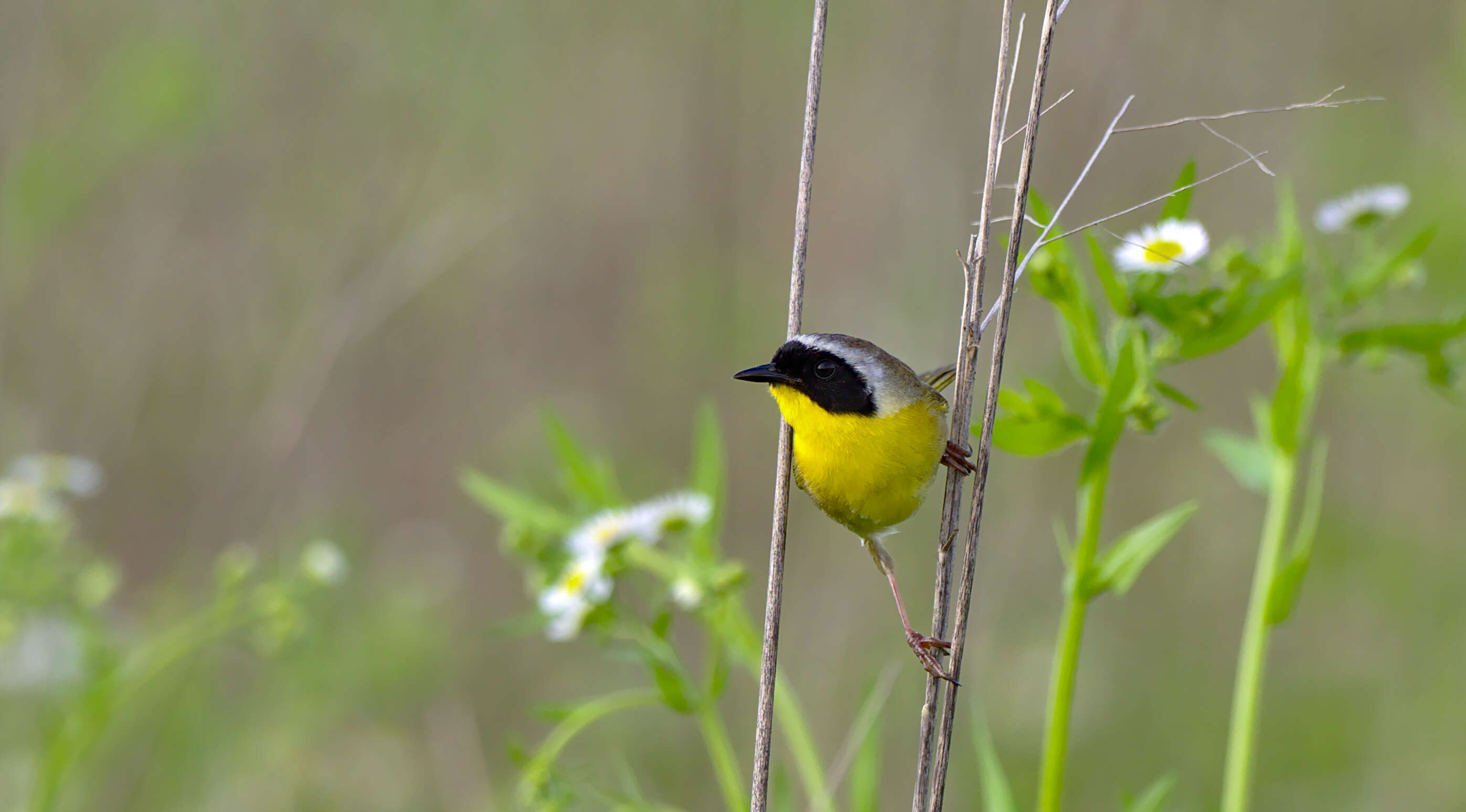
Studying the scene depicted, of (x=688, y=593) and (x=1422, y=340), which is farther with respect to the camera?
(x=688, y=593)

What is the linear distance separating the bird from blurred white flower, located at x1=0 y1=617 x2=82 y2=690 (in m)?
1.59

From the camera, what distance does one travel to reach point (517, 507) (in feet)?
7.06

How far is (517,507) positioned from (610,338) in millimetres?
3919

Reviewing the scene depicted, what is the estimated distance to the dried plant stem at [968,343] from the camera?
162 cm

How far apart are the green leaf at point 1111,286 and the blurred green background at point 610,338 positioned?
1.42 metres

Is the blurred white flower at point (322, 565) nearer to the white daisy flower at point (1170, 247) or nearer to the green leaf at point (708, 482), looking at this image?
the green leaf at point (708, 482)

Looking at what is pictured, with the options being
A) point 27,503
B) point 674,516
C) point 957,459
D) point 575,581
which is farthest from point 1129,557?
point 27,503

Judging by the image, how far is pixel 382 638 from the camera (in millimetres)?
4051

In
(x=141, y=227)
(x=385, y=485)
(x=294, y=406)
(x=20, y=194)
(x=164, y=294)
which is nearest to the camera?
(x=294, y=406)

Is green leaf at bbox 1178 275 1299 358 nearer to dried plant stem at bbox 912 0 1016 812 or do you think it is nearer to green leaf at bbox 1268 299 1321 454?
green leaf at bbox 1268 299 1321 454

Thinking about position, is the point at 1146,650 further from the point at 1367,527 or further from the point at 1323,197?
the point at 1323,197

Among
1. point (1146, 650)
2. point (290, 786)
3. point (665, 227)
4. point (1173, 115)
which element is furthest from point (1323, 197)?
point (290, 786)

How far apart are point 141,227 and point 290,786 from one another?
9.47ft

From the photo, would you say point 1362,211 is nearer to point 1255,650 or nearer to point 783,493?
point 1255,650
